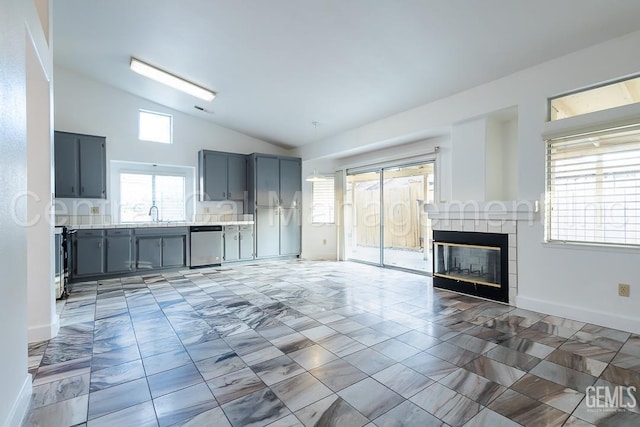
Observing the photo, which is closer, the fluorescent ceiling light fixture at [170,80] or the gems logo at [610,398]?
the gems logo at [610,398]

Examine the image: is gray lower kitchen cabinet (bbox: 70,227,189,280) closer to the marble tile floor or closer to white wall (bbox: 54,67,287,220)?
Result: white wall (bbox: 54,67,287,220)

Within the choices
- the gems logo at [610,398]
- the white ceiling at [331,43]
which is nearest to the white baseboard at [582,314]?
the gems logo at [610,398]

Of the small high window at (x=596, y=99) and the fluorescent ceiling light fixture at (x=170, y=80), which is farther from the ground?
the fluorescent ceiling light fixture at (x=170, y=80)

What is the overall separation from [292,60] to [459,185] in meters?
2.82

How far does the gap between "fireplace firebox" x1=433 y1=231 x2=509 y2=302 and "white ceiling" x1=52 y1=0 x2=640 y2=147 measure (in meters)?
1.99

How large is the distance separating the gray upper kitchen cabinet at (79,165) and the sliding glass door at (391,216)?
483cm

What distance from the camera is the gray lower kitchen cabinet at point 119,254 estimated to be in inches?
199

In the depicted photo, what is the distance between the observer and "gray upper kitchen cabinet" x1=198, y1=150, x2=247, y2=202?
6371mm

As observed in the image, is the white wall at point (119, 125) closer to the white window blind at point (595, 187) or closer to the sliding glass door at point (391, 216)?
the sliding glass door at point (391, 216)

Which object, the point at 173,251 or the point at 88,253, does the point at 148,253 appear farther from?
the point at 88,253

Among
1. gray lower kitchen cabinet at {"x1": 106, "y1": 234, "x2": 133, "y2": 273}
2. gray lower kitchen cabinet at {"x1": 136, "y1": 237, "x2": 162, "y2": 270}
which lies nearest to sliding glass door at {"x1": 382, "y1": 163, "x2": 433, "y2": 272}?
gray lower kitchen cabinet at {"x1": 136, "y1": 237, "x2": 162, "y2": 270}

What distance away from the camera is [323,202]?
7.34 m

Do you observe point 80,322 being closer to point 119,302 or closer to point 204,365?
point 119,302

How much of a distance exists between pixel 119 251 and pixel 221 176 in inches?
93.4
